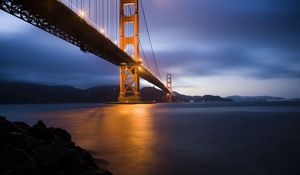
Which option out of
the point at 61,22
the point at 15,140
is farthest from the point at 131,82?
the point at 15,140

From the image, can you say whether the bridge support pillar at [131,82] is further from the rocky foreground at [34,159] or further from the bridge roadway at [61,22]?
the rocky foreground at [34,159]

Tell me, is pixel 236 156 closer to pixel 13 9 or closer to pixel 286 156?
pixel 286 156

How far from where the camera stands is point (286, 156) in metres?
5.87

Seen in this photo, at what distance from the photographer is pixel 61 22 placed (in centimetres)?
2058

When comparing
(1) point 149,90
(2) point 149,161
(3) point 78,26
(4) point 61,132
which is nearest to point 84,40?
(3) point 78,26

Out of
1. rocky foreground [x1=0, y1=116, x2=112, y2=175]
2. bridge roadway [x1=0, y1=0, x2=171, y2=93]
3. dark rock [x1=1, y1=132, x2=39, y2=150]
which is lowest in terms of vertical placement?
rocky foreground [x1=0, y1=116, x2=112, y2=175]

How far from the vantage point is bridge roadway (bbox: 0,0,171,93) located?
17016mm

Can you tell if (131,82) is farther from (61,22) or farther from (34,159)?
(34,159)

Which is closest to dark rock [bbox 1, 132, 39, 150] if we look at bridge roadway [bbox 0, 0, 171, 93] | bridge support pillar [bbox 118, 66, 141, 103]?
bridge roadway [bbox 0, 0, 171, 93]

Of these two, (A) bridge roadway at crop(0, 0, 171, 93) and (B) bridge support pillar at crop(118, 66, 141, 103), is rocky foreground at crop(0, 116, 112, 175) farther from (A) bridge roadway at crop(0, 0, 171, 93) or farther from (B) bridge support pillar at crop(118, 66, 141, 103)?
(B) bridge support pillar at crop(118, 66, 141, 103)

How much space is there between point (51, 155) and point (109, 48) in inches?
1073

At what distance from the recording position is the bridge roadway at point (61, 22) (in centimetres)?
1702

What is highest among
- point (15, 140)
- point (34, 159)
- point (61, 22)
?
point (61, 22)

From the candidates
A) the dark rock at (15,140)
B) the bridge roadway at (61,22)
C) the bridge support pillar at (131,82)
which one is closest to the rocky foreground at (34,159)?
the dark rock at (15,140)
